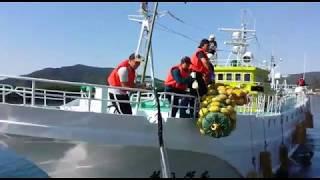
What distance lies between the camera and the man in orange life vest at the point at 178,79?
1075cm

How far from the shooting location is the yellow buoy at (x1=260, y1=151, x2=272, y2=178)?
49.4 feet

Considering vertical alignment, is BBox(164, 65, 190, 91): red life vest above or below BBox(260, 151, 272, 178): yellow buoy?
above

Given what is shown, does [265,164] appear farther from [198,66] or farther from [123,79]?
[123,79]

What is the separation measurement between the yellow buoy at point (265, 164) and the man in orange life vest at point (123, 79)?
6543mm

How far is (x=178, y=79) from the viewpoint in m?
10.7

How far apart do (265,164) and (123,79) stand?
7.61 meters

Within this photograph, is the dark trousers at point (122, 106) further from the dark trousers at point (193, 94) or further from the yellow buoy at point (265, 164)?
the yellow buoy at point (265, 164)

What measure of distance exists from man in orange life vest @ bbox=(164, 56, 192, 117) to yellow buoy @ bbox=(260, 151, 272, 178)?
534cm

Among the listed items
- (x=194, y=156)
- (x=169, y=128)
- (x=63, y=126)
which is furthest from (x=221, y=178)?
(x=63, y=126)

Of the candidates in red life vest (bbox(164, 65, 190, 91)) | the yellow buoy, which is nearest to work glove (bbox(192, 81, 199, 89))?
red life vest (bbox(164, 65, 190, 91))

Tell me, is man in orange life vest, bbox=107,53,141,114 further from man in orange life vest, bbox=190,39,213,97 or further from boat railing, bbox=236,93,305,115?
boat railing, bbox=236,93,305,115

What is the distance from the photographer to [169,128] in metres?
10.3

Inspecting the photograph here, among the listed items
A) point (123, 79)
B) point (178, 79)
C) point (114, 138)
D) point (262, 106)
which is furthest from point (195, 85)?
point (262, 106)

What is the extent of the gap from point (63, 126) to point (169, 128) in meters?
2.54
